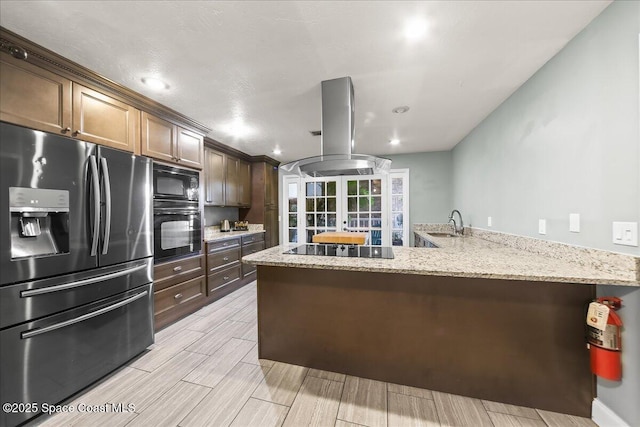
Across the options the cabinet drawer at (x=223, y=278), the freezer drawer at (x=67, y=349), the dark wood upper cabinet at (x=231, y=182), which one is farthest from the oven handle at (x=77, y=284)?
the dark wood upper cabinet at (x=231, y=182)

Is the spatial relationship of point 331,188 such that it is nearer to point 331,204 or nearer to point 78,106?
point 331,204

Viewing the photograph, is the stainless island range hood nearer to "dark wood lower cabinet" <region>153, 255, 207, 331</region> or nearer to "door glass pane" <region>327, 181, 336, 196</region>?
"dark wood lower cabinet" <region>153, 255, 207, 331</region>

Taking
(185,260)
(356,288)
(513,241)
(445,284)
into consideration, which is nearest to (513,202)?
(513,241)

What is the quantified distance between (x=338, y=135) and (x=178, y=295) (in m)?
2.45

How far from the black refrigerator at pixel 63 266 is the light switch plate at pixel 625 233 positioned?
318cm

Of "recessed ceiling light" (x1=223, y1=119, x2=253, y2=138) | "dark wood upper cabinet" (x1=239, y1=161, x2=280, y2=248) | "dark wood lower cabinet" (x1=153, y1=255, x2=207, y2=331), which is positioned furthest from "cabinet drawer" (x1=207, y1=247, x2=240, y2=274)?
"recessed ceiling light" (x1=223, y1=119, x2=253, y2=138)

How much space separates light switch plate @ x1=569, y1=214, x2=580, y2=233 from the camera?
1.54 metres

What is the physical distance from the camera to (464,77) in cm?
203

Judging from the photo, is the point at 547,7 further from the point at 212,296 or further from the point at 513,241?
the point at 212,296

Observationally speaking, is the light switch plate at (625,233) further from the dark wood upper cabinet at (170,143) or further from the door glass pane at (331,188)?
the door glass pane at (331,188)

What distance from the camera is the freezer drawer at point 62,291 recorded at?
1.36 meters

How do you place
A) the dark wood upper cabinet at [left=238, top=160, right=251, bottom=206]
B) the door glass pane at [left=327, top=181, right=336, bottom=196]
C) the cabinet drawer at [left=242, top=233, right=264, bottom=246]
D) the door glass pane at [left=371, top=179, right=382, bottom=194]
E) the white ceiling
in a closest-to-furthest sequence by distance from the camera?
the white ceiling < the cabinet drawer at [left=242, top=233, right=264, bottom=246] < the dark wood upper cabinet at [left=238, top=160, right=251, bottom=206] < the door glass pane at [left=371, top=179, right=382, bottom=194] < the door glass pane at [left=327, top=181, right=336, bottom=196]

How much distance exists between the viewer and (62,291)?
61.6 inches

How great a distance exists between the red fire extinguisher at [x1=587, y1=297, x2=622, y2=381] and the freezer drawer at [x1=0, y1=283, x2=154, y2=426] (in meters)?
3.07
